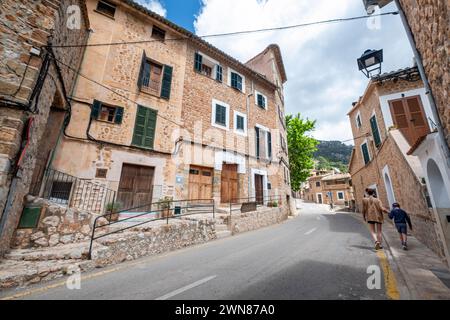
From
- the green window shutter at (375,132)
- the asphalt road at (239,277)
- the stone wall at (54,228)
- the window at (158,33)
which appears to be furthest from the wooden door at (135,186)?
the green window shutter at (375,132)

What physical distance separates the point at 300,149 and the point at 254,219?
15001 millimetres

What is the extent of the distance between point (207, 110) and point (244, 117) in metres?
3.33

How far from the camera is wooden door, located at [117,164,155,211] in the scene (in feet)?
27.3

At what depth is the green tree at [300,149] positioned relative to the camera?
2198 cm

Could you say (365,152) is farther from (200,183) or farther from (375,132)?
(200,183)

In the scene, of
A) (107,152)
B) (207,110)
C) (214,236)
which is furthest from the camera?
(207,110)

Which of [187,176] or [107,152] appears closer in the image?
[107,152]

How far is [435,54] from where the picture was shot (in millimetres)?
3221

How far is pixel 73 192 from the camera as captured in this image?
23.8ft

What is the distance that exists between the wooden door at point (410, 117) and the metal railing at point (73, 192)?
48.2 ft

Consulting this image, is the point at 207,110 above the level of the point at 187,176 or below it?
above

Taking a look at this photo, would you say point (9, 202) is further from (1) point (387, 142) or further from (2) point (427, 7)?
(1) point (387, 142)

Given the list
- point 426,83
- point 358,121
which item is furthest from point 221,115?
point 358,121
